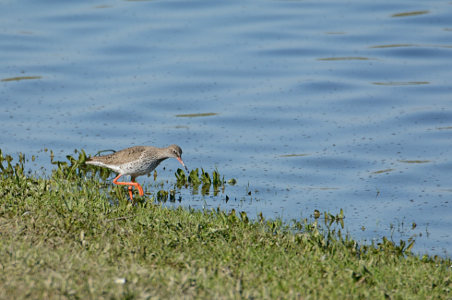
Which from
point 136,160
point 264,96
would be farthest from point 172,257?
point 264,96

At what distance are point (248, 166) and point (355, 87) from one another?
5.58m

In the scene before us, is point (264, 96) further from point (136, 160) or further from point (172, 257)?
point (172, 257)

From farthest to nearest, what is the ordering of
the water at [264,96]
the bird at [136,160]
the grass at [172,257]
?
the water at [264,96]
the bird at [136,160]
the grass at [172,257]

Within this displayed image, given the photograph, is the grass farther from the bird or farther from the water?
the water

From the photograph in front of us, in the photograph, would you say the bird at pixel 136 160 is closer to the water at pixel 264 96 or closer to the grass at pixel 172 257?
the water at pixel 264 96

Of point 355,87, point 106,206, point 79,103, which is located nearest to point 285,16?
point 355,87

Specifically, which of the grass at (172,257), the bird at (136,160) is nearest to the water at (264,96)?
the bird at (136,160)

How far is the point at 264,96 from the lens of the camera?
62.9 ft

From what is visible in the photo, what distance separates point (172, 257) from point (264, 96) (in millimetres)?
10667

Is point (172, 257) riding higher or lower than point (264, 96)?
lower

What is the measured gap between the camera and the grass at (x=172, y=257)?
7.51 m

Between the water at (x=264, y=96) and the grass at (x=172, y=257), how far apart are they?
2234mm

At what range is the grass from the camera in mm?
7512

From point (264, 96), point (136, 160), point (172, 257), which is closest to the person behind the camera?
point (172, 257)
